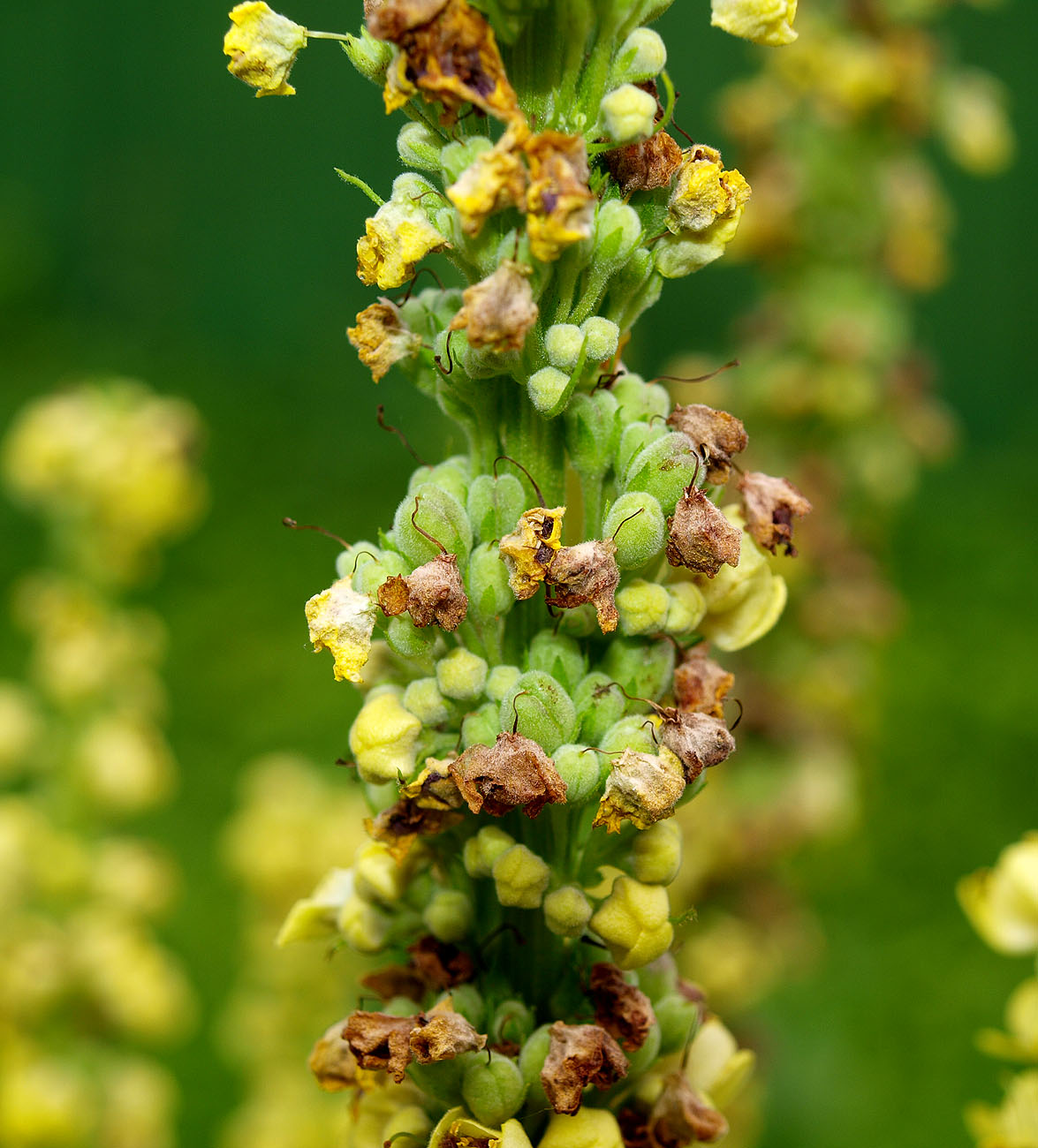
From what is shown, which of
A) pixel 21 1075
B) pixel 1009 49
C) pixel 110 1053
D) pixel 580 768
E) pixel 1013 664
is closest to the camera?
pixel 580 768

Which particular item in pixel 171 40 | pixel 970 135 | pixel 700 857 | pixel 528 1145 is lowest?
pixel 171 40

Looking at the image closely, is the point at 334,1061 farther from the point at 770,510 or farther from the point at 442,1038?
the point at 770,510

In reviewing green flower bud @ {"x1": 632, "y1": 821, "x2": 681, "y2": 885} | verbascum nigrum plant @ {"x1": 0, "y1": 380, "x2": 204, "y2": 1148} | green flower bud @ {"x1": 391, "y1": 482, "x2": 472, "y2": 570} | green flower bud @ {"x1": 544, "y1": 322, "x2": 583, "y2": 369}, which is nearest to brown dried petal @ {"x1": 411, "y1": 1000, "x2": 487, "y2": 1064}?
green flower bud @ {"x1": 632, "y1": 821, "x2": 681, "y2": 885}

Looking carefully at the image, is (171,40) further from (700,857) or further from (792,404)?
(700,857)

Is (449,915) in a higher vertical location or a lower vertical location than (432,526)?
lower

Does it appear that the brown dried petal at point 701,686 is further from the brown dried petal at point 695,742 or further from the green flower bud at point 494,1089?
the green flower bud at point 494,1089

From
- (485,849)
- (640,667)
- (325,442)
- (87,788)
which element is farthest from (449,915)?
(325,442)

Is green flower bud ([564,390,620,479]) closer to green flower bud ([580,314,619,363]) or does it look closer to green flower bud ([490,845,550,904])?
green flower bud ([580,314,619,363])

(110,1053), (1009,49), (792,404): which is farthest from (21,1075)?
(1009,49)
